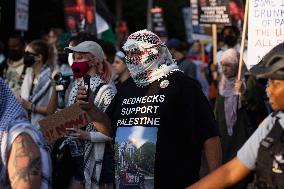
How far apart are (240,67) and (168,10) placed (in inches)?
1579

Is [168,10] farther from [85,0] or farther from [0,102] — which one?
[0,102]

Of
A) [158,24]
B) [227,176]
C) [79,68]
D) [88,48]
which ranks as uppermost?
[88,48]

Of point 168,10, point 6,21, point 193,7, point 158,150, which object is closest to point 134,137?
point 158,150

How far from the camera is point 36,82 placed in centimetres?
863

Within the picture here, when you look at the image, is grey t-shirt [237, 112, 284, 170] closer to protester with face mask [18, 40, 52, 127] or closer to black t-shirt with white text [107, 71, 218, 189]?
black t-shirt with white text [107, 71, 218, 189]

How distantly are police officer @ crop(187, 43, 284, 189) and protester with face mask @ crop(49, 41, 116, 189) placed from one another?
2229 mm

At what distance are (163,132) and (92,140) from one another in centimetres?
104

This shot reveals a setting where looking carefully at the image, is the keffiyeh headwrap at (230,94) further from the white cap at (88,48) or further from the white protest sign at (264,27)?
the white cap at (88,48)

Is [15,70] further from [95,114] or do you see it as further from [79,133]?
[95,114]

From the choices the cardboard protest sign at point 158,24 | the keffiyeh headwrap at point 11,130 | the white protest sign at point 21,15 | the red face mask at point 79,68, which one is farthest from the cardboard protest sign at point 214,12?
the cardboard protest sign at point 158,24

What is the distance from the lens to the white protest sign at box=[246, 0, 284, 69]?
23.3ft

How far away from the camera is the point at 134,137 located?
16.1ft

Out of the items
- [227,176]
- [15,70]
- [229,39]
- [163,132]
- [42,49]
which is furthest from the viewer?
[229,39]

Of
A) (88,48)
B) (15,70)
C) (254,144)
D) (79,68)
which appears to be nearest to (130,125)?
(79,68)
